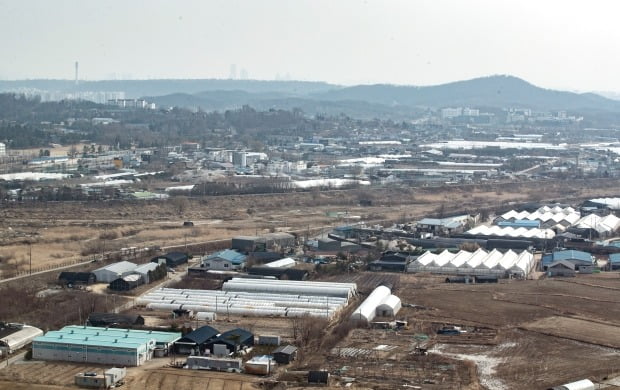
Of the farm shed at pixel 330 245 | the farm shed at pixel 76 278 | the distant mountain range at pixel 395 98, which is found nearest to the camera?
the farm shed at pixel 76 278

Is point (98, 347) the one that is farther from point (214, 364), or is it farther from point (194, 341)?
point (214, 364)

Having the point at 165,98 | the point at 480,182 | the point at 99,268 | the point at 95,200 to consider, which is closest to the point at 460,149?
the point at 480,182

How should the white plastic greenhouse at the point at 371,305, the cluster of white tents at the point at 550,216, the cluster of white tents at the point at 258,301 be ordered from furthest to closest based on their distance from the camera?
the cluster of white tents at the point at 550,216, the cluster of white tents at the point at 258,301, the white plastic greenhouse at the point at 371,305

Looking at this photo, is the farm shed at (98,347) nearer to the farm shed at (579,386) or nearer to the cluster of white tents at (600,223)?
the farm shed at (579,386)

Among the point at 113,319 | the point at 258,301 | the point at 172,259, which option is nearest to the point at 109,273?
the point at 172,259

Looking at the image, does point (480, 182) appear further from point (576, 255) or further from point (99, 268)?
point (99, 268)

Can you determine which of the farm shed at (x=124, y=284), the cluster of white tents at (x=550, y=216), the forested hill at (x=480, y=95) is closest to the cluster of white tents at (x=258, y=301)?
the farm shed at (x=124, y=284)

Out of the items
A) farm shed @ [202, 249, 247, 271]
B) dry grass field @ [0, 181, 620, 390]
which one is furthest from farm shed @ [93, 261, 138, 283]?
farm shed @ [202, 249, 247, 271]

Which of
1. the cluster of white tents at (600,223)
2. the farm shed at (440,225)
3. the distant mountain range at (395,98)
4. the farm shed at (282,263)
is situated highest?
the distant mountain range at (395,98)
